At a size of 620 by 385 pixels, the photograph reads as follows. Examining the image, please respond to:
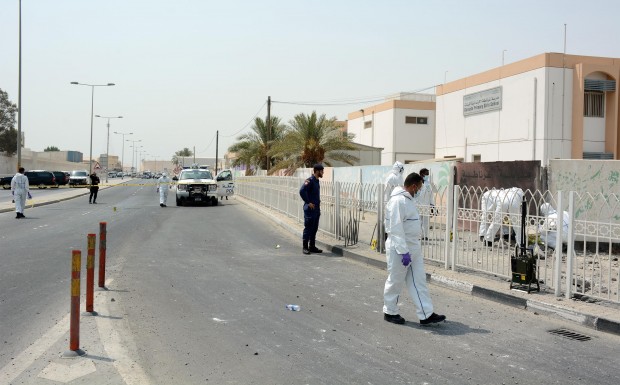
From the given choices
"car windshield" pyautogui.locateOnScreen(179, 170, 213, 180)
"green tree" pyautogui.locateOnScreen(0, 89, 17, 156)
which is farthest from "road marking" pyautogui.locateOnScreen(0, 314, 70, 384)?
"green tree" pyautogui.locateOnScreen(0, 89, 17, 156)

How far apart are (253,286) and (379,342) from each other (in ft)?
10.2

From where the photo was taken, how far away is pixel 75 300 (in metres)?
4.91

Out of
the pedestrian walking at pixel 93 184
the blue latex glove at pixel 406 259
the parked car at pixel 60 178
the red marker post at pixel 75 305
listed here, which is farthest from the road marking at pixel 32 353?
the parked car at pixel 60 178

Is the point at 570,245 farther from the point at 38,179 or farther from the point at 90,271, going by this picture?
the point at 38,179

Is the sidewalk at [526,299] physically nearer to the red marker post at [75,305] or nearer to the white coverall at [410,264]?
the white coverall at [410,264]

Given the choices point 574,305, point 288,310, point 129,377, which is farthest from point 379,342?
point 574,305

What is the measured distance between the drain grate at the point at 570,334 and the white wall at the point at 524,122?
24.5 m

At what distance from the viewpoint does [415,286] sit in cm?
646

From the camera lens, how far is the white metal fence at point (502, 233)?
7.32 metres

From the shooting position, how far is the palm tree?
32.4 metres

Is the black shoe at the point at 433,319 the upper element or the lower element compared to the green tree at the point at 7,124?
lower

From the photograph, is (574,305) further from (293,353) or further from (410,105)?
(410,105)

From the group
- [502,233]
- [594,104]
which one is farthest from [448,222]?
[594,104]

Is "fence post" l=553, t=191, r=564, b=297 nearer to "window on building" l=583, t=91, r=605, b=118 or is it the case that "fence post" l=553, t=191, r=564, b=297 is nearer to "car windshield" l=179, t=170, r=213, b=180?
"car windshield" l=179, t=170, r=213, b=180
